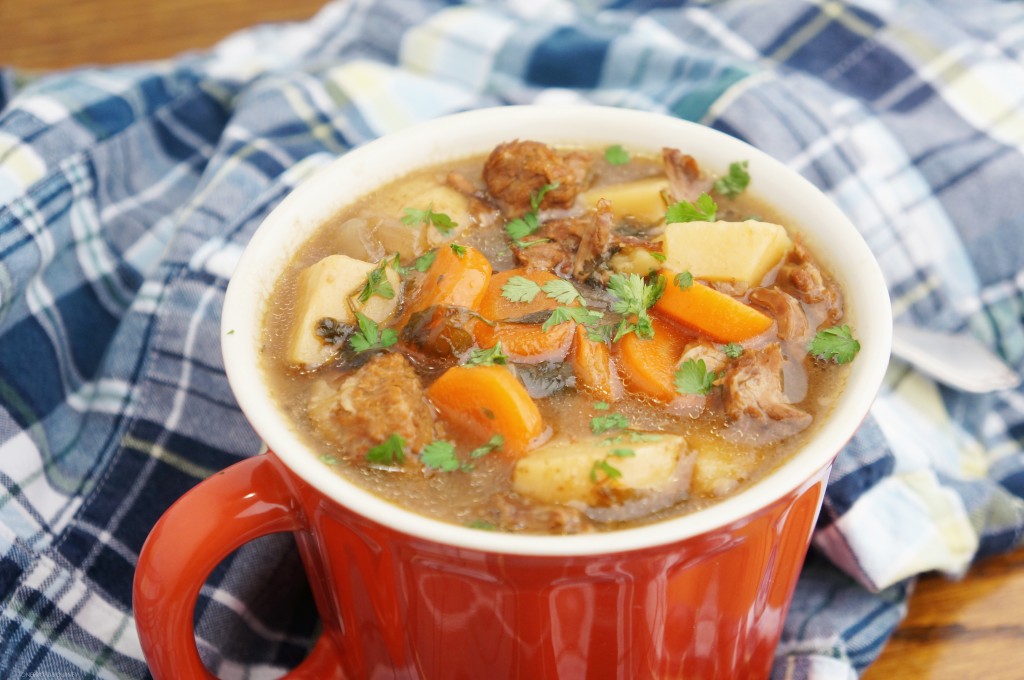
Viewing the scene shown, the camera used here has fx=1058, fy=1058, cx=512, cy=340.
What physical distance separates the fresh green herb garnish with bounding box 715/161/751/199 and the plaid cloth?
0.65m

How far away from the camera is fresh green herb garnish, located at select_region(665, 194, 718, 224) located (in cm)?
211

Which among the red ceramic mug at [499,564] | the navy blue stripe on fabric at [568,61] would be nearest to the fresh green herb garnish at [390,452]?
the red ceramic mug at [499,564]

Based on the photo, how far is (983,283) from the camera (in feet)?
10.0

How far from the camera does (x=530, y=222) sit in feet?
7.39

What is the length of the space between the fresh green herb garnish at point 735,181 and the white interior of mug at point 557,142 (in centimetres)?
2

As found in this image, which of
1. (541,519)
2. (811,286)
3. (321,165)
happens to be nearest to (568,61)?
(321,165)

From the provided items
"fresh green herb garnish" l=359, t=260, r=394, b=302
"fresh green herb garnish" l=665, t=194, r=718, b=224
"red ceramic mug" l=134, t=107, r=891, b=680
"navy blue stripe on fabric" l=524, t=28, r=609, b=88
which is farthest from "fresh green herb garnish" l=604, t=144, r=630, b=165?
"navy blue stripe on fabric" l=524, t=28, r=609, b=88

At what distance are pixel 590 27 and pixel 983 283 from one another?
1532mm

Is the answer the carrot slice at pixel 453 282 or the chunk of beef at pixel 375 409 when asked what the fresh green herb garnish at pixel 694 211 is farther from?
the chunk of beef at pixel 375 409

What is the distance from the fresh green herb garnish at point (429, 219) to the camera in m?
2.22

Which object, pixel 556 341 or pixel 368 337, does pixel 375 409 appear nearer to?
pixel 368 337

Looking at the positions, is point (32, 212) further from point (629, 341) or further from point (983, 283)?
point (983, 283)

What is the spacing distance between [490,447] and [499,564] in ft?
0.90

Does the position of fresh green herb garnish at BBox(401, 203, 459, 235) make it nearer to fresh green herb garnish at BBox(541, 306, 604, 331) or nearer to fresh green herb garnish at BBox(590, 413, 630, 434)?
fresh green herb garnish at BBox(541, 306, 604, 331)
